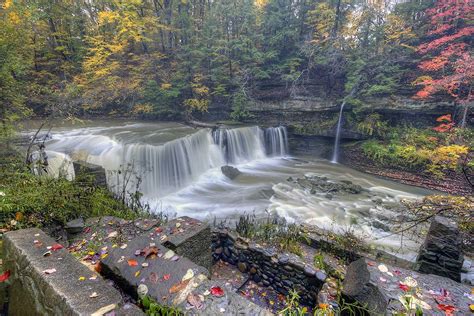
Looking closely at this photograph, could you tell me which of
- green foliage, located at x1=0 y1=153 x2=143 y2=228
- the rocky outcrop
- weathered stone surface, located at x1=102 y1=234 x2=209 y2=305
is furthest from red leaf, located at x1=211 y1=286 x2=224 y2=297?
the rocky outcrop

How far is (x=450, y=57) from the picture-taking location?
11.9m

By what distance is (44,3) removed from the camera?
15.0 m

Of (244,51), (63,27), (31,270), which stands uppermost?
(63,27)

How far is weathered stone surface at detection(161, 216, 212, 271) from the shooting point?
3.16 metres

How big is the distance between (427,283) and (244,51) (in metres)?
15.2

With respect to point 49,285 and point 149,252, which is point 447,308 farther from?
point 49,285

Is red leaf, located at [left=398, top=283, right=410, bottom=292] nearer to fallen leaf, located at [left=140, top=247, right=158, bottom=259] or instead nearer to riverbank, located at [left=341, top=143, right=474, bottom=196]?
fallen leaf, located at [left=140, top=247, right=158, bottom=259]

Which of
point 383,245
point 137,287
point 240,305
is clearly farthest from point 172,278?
point 383,245

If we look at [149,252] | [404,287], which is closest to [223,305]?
[149,252]

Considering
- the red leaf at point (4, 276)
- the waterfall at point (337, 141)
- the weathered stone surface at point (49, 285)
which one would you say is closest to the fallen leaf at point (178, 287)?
the weathered stone surface at point (49, 285)

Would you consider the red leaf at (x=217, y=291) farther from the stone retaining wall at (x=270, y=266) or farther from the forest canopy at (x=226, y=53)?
the forest canopy at (x=226, y=53)

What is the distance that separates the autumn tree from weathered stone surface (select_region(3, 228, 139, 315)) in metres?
13.7

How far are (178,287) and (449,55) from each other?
1554 centimetres

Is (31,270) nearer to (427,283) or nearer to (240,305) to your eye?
(240,305)
